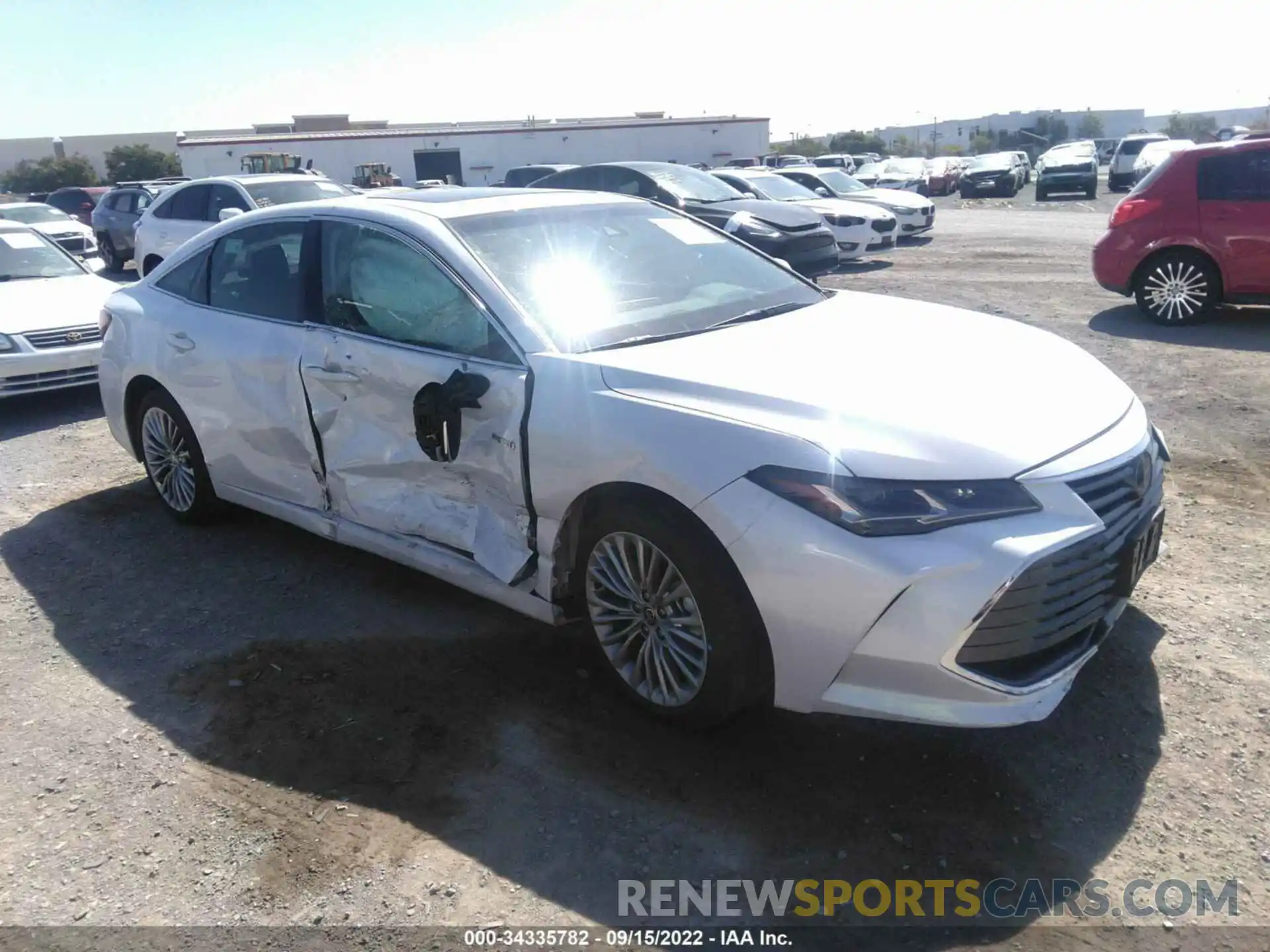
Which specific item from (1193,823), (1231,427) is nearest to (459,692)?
(1193,823)

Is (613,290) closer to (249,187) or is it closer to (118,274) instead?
(249,187)

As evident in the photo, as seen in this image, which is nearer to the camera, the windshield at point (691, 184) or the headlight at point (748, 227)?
the headlight at point (748, 227)

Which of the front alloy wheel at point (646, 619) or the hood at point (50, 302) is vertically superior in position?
the hood at point (50, 302)

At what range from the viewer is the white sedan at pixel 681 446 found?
2.82 m

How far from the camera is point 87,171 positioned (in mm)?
58906

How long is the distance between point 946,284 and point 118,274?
48.7 ft

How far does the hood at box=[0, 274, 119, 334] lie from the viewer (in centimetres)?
818

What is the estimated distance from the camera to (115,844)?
10.0ft

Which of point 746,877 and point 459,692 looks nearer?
point 746,877

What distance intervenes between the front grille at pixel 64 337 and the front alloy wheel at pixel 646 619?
20.9 feet

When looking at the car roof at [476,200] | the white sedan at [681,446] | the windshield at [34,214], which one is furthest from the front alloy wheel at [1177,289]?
the windshield at [34,214]

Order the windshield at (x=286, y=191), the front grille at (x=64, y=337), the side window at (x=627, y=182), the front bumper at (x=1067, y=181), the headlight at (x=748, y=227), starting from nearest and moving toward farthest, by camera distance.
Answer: the front grille at (x=64, y=337) → the windshield at (x=286, y=191) → the headlight at (x=748, y=227) → the side window at (x=627, y=182) → the front bumper at (x=1067, y=181)

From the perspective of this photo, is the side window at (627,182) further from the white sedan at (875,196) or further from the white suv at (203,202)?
the white sedan at (875,196)

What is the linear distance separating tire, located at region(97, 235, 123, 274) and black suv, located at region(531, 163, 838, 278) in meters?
9.33
